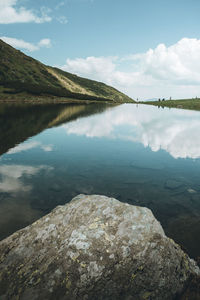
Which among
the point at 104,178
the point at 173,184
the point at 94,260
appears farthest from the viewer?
the point at 104,178

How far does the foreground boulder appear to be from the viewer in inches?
199

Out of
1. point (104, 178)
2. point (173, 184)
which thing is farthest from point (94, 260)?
point (173, 184)

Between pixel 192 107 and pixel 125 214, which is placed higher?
pixel 192 107

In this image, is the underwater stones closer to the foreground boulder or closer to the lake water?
the lake water

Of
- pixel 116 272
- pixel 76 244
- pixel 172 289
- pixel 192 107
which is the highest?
pixel 192 107

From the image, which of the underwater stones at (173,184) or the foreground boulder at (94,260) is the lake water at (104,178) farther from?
the foreground boulder at (94,260)

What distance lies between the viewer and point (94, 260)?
18.1 ft

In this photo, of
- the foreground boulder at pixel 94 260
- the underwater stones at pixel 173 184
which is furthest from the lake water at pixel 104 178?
the foreground boulder at pixel 94 260

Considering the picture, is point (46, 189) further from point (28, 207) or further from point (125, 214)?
point (125, 214)

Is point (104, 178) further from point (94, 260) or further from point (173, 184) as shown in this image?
point (94, 260)

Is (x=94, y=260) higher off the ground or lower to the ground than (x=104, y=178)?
higher

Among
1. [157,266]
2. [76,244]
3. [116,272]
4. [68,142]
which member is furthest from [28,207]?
[68,142]

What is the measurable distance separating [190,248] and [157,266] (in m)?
3.79

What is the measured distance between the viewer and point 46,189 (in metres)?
13.9
